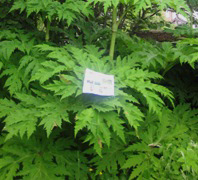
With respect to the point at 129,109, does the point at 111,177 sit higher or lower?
lower

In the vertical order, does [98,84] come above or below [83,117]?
above

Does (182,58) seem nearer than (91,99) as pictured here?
No

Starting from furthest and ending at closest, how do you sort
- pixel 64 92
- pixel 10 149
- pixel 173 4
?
pixel 173 4 → pixel 10 149 → pixel 64 92

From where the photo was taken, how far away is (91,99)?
1.42m

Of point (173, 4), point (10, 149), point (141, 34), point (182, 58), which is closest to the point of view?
point (10, 149)

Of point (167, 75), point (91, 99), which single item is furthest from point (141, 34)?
point (91, 99)

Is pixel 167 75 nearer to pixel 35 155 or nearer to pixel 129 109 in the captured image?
pixel 129 109

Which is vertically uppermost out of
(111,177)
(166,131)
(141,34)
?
(141,34)

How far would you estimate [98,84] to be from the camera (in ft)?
4.51

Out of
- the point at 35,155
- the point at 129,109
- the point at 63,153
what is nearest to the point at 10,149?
the point at 35,155

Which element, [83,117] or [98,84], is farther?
[98,84]

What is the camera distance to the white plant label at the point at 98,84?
133 centimetres

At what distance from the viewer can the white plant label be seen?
1333 mm

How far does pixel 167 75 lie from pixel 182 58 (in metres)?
0.62
